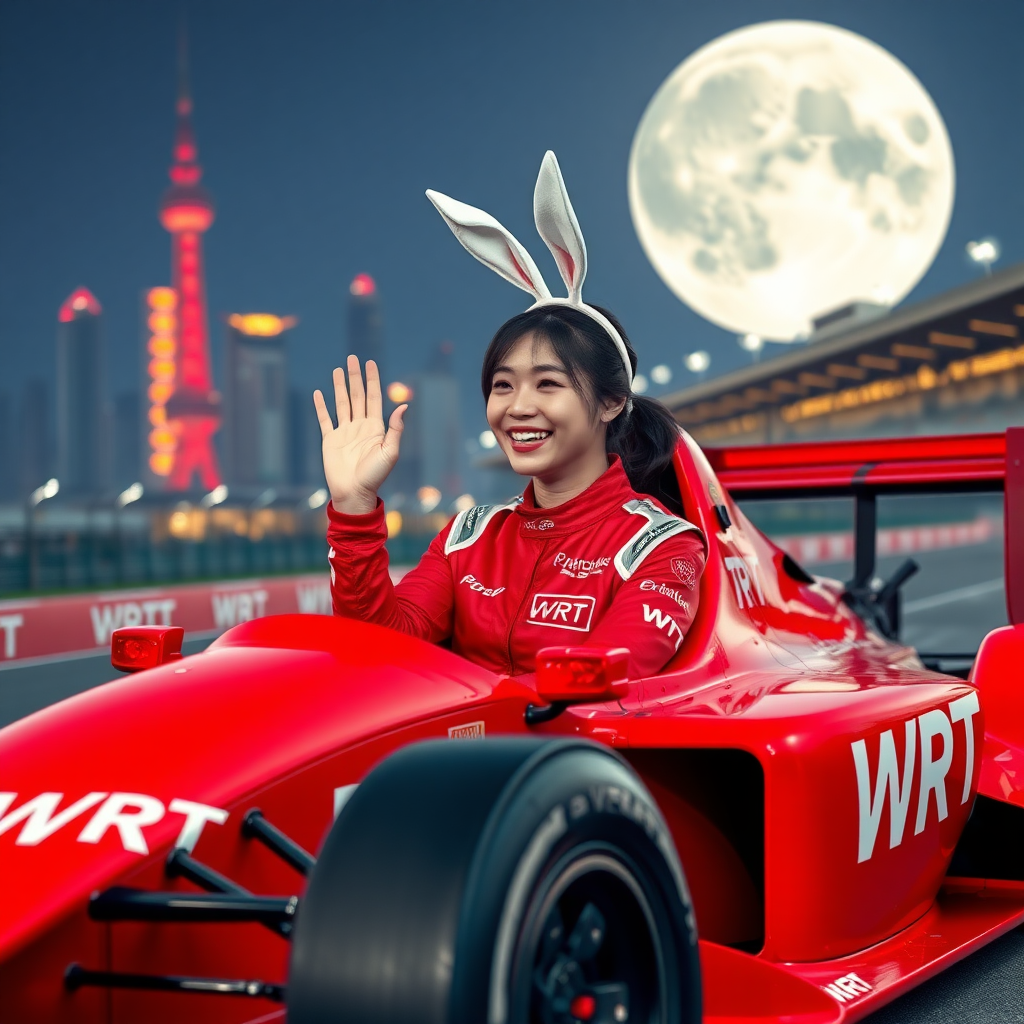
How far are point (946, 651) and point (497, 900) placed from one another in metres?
9.92

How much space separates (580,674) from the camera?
2254 mm

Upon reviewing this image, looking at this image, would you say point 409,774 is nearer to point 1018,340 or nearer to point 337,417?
point 337,417

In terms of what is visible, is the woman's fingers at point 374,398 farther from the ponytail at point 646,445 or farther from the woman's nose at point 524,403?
the ponytail at point 646,445

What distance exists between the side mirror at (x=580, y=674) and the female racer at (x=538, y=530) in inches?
20.2

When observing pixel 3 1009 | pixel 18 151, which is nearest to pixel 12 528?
pixel 3 1009

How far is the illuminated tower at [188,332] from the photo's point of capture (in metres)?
99.6

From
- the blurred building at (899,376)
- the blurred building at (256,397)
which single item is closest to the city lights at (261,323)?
the blurred building at (256,397)

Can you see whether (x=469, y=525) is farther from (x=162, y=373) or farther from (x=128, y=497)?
(x=162, y=373)

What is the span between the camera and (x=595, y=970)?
190 centimetres

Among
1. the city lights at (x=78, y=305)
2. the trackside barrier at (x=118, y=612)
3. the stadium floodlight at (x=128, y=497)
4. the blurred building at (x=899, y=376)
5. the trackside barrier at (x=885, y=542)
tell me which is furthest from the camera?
the city lights at (x=78, y=305)

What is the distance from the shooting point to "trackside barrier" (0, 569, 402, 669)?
38.7 ft

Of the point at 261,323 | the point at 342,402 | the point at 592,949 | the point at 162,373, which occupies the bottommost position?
the point at 592,949

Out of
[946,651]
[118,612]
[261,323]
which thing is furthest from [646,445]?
[261,323]

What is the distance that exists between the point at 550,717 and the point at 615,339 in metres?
1.18
